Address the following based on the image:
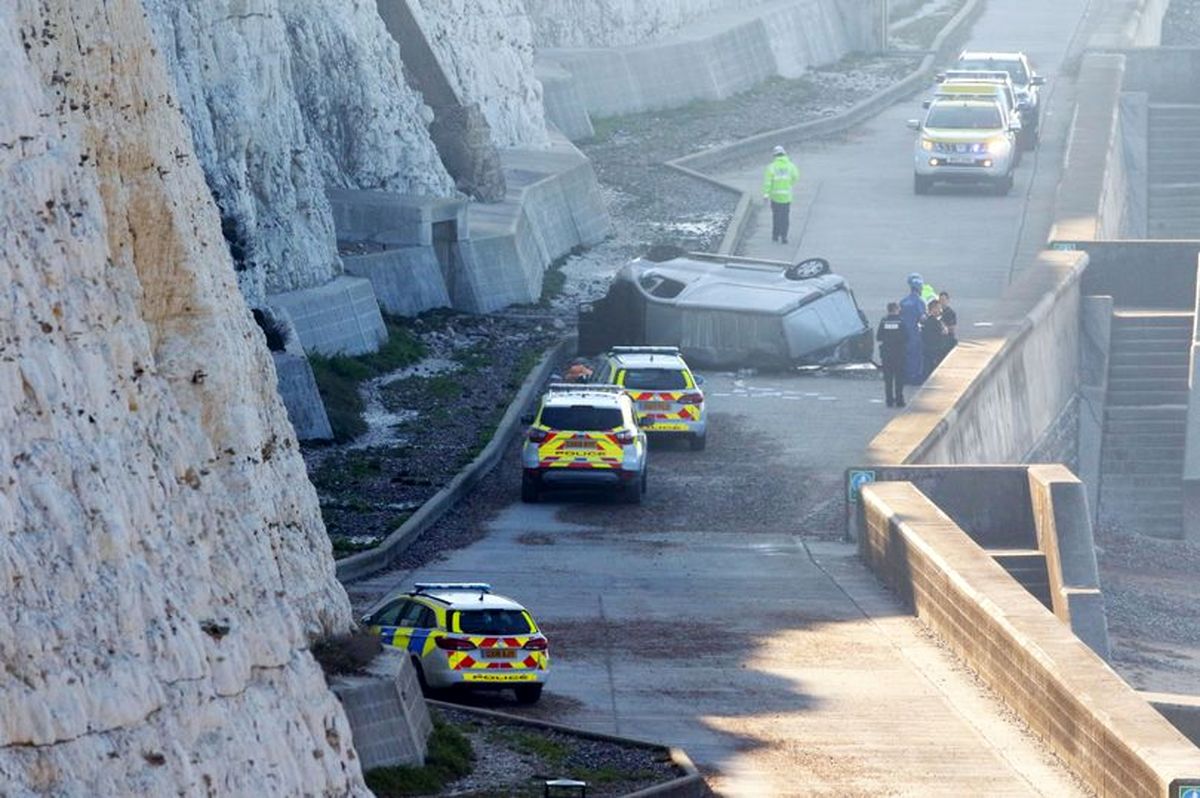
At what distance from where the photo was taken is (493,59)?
50281 mm

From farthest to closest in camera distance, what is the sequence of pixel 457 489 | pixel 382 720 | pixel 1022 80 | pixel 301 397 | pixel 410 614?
pixel 1022 80 < pixel 301 397 < pixel 457 489 < pixel 410 614 < pixel 382 720

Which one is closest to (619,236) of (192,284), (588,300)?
(588,300)

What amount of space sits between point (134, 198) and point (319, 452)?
60.9ft

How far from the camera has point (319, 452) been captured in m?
32.7

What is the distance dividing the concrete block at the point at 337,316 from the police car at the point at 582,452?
17.3 feet

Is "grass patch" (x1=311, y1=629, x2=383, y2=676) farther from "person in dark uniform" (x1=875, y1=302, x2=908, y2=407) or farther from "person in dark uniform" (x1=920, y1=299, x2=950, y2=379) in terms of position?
"person in dark uniform" (x1=920, y1=299, x2=950, y2=379)

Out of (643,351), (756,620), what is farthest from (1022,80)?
(756,620)

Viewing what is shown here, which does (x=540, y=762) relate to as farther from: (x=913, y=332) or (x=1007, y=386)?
(x=1007, y=386)

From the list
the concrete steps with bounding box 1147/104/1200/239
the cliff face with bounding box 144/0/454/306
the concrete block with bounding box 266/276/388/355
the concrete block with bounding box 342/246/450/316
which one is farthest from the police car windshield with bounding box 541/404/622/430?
the concrete steps with bounding box 1147/104/1200/239

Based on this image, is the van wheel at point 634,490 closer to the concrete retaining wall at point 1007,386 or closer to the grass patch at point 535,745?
the concrete retaining wall at point 1007,386

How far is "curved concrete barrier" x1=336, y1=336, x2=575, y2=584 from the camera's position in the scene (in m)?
27.0

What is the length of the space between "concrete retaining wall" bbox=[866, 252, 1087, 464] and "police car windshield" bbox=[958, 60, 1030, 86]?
17.3 metres

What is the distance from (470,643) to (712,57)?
43.2 meters

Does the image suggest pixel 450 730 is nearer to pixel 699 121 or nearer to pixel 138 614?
pixel 138 614
